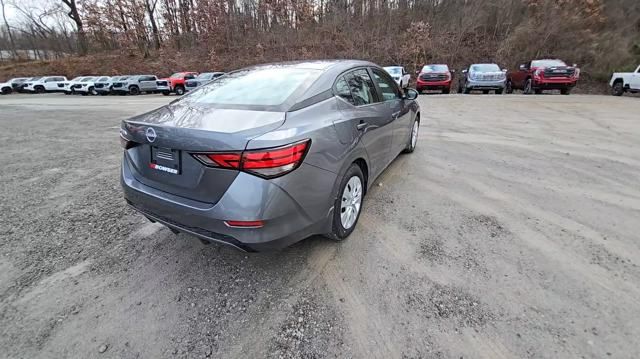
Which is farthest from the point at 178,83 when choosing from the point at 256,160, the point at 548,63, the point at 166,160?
the point at 256,160

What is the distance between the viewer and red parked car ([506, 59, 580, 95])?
1414 cm

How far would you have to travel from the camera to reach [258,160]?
1916mm

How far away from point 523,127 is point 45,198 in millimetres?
9063

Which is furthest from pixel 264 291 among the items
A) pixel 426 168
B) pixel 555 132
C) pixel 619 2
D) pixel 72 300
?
pixel 619 2

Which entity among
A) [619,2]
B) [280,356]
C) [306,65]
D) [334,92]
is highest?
[619,2]

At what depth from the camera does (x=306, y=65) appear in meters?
3.22

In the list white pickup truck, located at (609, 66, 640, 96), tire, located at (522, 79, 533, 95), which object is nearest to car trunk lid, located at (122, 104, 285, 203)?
white pickup truck, located at (609, 66, 640, 96)

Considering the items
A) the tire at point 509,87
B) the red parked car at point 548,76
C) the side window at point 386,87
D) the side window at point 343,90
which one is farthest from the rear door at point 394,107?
the tire at point 509,87

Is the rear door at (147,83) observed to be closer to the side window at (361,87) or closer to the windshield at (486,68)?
the windshield at (486,68)

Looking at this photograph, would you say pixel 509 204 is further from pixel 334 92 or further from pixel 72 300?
pixel 72 300

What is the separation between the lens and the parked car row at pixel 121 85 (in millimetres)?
23219

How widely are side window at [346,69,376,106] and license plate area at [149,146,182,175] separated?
172cm

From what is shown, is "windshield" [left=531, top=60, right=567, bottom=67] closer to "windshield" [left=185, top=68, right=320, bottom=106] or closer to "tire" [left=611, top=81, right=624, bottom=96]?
"tire" [left=611, top=81, right=624, bottom=96]

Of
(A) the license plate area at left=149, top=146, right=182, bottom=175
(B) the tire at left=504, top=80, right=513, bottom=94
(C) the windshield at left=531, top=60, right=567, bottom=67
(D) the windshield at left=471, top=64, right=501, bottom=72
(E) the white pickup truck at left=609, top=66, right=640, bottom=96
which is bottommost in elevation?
(B) the tire at left=504, top=80, right=513, bottom=94
